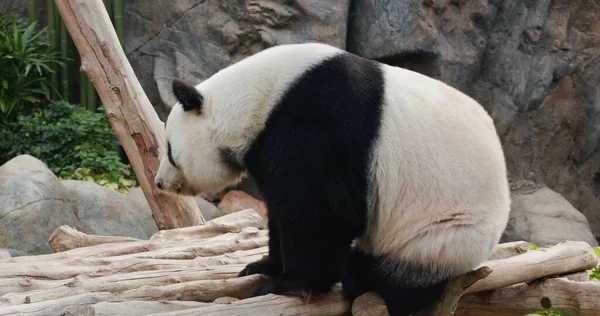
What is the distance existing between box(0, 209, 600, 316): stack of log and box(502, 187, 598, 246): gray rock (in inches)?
190

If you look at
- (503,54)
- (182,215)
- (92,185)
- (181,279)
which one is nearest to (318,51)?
(181,279)

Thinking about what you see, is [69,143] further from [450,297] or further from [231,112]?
[450,297]

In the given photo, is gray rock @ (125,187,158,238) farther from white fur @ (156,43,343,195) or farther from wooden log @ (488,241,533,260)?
white fur @ (156,43,343,195)

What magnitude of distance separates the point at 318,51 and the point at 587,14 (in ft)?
26.2

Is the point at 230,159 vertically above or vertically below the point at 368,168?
below

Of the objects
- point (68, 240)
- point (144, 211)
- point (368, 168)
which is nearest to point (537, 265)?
point (368, 168)

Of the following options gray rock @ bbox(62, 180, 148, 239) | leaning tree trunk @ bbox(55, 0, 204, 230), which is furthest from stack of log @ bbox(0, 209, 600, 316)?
gray rock @ bbox(62, 180, 148, 239)

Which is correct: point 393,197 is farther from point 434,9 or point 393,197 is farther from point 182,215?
point 434,9

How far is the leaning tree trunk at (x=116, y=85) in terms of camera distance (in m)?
5.12

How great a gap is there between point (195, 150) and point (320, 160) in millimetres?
749

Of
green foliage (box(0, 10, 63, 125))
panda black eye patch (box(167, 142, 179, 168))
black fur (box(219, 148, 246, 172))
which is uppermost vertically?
black fur (box(219, 148, 246, 172))

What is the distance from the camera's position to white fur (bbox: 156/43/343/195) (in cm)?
A: 332

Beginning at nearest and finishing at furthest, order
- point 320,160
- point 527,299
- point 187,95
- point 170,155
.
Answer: point 320,160
point 187,95
point 170,155
point 527,299

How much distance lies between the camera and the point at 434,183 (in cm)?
321
